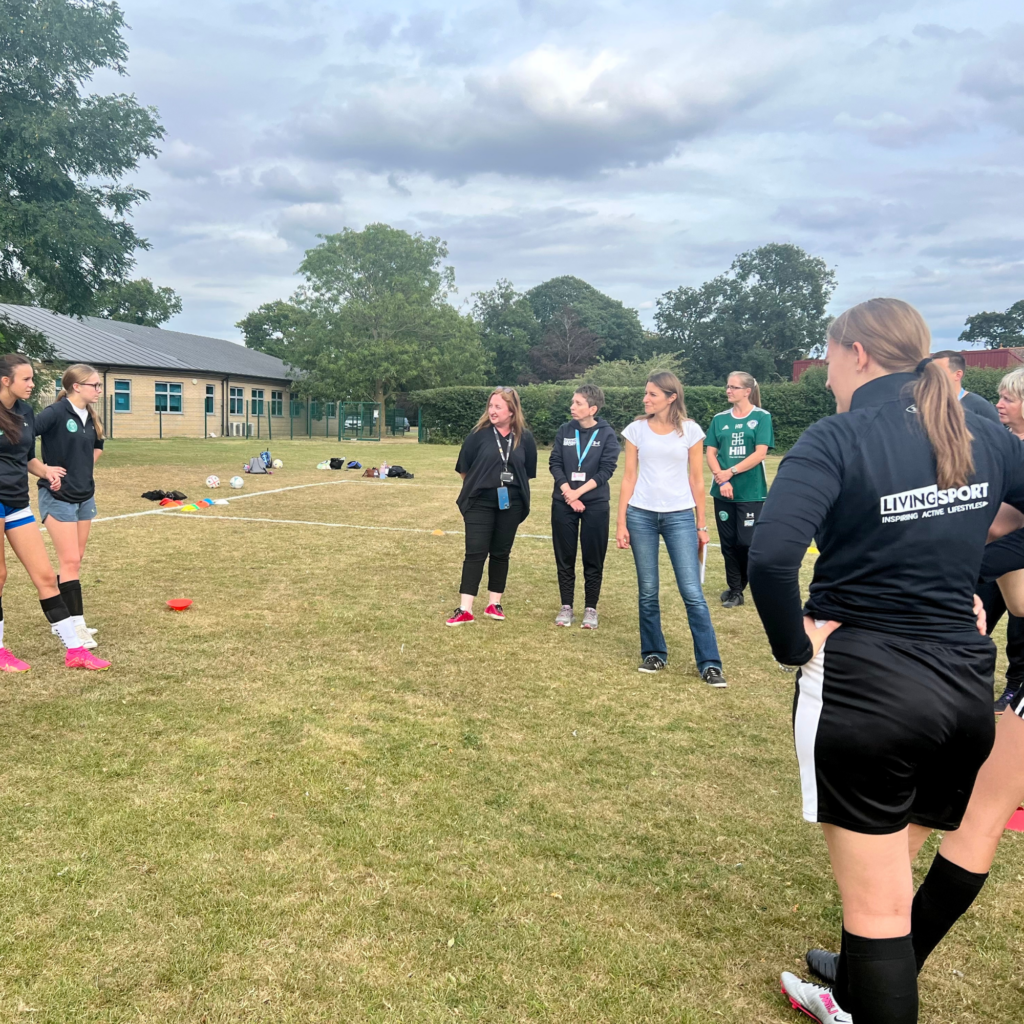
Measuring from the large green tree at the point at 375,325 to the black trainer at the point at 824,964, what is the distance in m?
44.6

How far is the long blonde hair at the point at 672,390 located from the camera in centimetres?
538

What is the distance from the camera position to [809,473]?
1.84m

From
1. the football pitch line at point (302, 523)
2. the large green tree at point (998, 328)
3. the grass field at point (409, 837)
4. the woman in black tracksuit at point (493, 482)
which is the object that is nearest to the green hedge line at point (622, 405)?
the football pitch line at point (302, 523)

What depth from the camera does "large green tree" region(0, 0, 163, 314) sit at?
1858 cm

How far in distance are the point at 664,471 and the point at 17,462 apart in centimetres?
428

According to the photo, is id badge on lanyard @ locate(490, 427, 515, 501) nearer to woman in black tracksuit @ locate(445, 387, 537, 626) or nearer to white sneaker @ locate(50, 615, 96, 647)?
woman in black tracksuit @ locate(445, 387, 537, 626)

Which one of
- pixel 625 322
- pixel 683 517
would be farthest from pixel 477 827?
pixel 625 322

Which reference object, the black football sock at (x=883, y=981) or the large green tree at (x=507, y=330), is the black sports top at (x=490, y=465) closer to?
the black football sock at (x=883, y=981)

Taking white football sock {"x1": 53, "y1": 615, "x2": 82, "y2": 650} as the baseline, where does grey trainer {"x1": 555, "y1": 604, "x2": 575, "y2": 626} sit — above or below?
below

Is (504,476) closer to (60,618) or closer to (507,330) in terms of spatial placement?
(60,618)

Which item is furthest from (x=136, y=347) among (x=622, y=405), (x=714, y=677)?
(x=714, y=677)

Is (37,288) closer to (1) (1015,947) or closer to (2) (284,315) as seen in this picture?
(1) (1015,947)

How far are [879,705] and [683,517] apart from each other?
3588 mm

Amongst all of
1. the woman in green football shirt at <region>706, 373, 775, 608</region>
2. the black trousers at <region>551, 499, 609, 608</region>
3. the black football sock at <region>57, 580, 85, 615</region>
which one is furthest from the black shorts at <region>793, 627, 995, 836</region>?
the woman in green football shirt at <region>706, 373, 775, 608</region>
